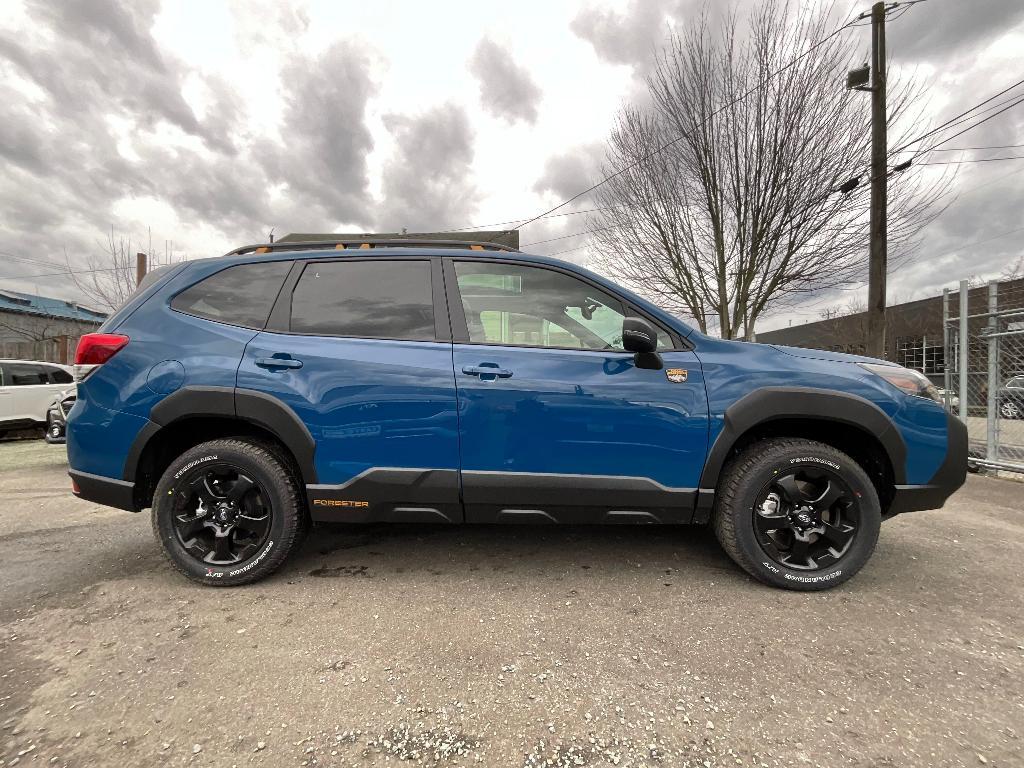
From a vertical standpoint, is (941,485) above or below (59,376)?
below

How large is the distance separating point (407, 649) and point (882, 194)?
33.1 ft

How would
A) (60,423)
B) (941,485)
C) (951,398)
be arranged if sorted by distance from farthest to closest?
(951,398), (60,423), (941,485)

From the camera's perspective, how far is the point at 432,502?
7.52ft

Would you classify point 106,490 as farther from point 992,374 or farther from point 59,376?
point 59,376

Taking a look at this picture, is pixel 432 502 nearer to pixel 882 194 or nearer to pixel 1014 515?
pixel 1014 515

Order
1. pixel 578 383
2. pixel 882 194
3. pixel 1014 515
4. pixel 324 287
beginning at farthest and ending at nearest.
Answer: pixel 882 194 < pixel 1014 515 < pixel 324 287 < pixel 578 383

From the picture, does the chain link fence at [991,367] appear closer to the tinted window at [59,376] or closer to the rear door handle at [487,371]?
the rear door handle at [487,371]

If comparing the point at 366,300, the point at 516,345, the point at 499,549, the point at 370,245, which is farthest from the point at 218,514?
the point at 516,345

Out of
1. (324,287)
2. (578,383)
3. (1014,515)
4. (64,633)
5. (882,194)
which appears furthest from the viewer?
(882,194)

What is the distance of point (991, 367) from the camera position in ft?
16.6

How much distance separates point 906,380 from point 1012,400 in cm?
442

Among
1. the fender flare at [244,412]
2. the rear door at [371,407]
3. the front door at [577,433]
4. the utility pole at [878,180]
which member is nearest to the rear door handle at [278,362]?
the rear door at [371,407]

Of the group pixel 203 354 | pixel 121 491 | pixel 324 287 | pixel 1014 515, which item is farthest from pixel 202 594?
pixel 1014 515

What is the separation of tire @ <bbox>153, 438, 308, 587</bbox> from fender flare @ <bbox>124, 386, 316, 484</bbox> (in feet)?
0.52
